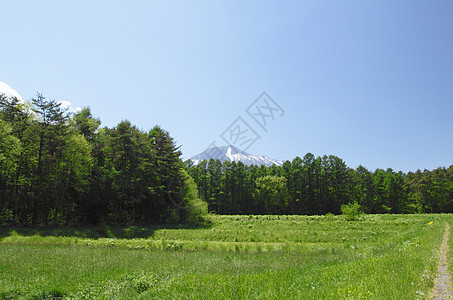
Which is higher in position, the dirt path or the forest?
the forest

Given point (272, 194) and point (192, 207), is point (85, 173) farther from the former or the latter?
point (272, 194)

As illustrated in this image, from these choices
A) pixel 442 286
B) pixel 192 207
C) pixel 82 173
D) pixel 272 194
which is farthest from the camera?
pixel 272 194

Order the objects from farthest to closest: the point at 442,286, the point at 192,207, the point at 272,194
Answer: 1. the point at 272,194
2. the point at 192,207
3. the point at 442,286

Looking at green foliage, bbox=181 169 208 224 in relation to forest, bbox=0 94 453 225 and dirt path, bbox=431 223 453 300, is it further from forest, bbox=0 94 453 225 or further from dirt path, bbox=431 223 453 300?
dirt path, bbox=431 223 453 300

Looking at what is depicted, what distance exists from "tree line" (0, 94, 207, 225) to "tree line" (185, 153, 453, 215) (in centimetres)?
3804

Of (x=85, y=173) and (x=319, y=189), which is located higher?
(x=85, y=173)

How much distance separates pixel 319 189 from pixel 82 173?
66752 millimetres

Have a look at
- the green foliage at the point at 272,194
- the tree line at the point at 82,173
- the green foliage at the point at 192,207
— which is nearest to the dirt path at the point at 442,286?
the tree line at the point at 82,173

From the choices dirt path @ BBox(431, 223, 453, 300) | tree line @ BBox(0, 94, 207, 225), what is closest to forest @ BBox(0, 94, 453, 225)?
tree line @ BBox(0, 94, 207, 225)

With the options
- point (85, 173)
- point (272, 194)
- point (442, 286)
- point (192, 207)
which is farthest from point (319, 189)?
point (442, 286)

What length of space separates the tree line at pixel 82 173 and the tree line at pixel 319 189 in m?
38.0

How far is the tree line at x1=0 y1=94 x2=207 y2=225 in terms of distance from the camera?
27359mm

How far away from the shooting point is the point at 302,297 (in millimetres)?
5219

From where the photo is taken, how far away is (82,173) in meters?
29.7
